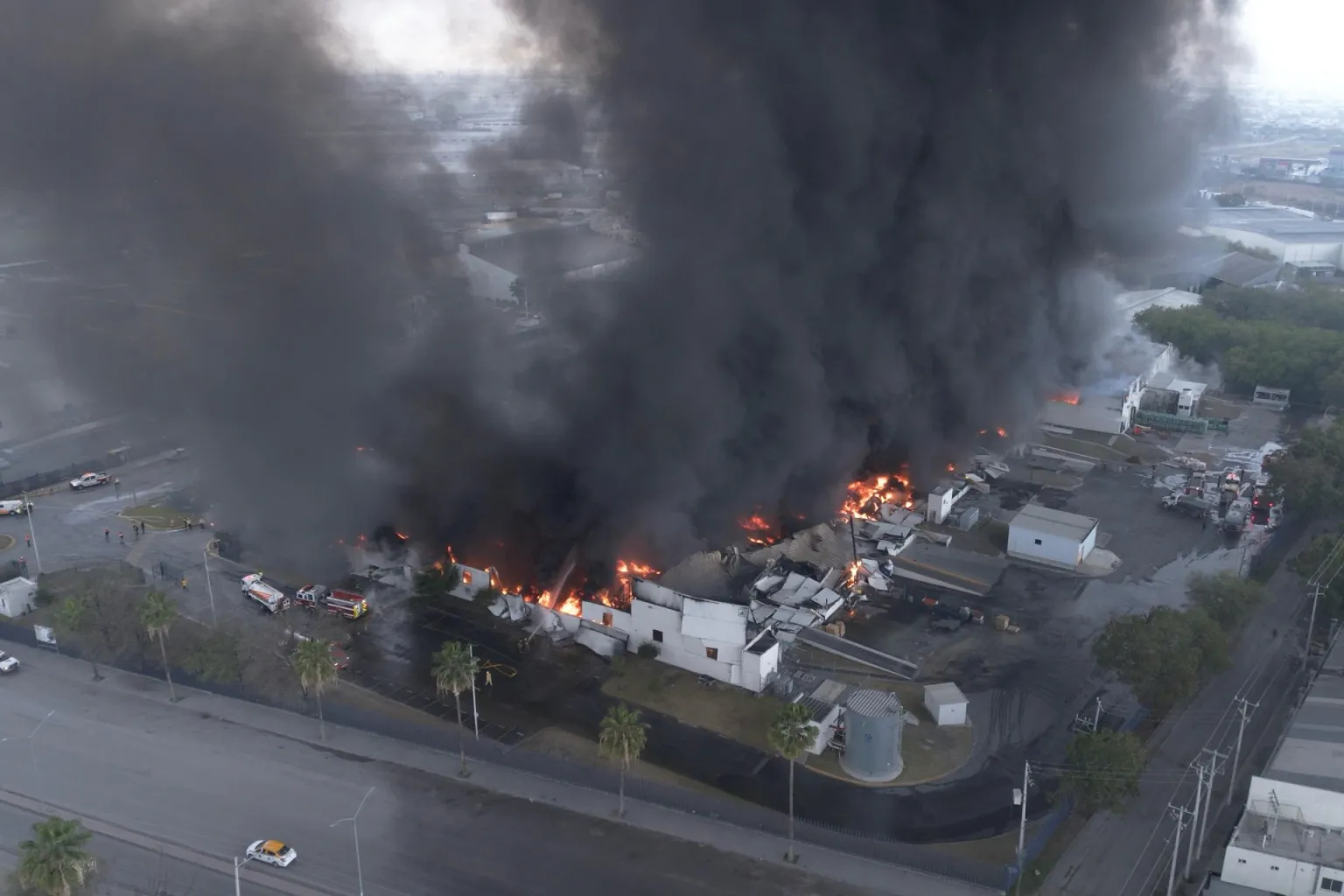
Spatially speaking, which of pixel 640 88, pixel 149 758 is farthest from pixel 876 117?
pixel 149 758

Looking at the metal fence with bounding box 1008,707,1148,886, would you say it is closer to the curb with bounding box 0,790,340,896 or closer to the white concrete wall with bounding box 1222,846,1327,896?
the white concrete wall with bounding box 1222,846,1327,896

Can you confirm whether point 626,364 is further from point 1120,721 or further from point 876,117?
point 1120,721

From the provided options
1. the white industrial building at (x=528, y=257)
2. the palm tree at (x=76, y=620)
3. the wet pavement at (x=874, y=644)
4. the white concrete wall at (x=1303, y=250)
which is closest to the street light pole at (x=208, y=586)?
the wet pavement at (x=874, y=644)

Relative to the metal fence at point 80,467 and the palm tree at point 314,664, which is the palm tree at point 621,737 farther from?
the metal fence at point 80,467

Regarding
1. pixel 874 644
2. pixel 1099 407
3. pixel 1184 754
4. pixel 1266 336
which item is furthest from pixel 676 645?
pixel 1266 336

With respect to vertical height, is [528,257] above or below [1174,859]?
above

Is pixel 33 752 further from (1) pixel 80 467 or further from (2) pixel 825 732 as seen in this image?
(1) pixel 80 467

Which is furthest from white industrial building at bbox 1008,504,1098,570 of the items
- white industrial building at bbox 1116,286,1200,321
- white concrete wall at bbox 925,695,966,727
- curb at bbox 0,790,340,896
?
white industrial building at bbox 1116,286,1200,321
